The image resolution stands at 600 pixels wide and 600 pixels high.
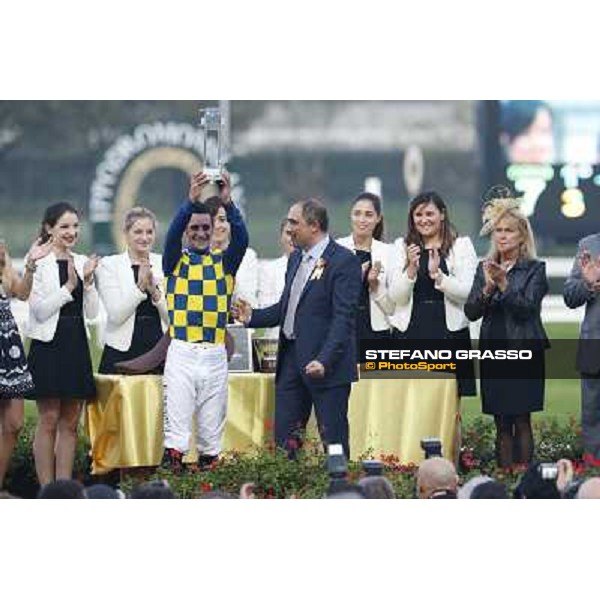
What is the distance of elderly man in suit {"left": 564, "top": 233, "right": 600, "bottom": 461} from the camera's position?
15438 millimetres

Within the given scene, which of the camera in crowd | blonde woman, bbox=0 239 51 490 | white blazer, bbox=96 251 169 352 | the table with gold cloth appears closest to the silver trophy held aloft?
white blazer, bbox=96 251 169 352

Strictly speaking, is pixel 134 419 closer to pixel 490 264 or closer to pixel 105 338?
pixel 105 338

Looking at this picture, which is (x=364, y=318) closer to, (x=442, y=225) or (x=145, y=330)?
(x=442, y=225)

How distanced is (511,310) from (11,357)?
2.76m

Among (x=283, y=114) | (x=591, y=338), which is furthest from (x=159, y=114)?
(x=591, y=338)

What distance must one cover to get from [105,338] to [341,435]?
1.44m

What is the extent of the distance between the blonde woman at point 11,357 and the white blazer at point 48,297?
0.19 feet

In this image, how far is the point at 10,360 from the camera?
15.3 meters

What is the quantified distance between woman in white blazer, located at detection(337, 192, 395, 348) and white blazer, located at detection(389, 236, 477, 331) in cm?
5

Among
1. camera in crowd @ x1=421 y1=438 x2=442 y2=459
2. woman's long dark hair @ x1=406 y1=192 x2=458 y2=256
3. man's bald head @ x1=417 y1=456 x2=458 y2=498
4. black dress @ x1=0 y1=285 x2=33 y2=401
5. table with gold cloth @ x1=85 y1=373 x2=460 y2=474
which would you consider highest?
woman's long dark hair @ x1=406 y1=192 x2=458 y2=256

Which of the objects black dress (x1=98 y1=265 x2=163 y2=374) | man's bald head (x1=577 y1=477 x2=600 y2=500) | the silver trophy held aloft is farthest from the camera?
black dress (x1=98 y1=265 x2=163 y2=374)

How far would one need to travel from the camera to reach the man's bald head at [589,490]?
582 inches

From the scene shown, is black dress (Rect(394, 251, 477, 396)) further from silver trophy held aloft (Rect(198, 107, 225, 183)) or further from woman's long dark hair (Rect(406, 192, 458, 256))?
silver trophy held aloft (Rect(198, 107, 225, 183))

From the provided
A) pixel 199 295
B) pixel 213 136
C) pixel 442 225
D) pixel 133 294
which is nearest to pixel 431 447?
pixel 442 225
